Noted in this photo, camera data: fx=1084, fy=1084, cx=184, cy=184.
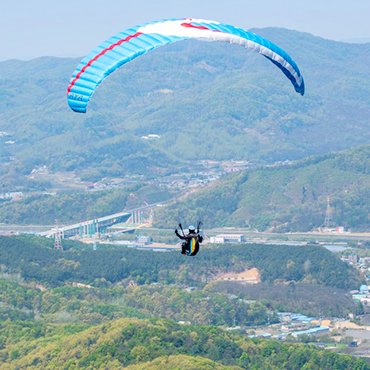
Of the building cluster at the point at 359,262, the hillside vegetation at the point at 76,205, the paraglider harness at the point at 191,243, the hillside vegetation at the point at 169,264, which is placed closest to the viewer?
the paraglider harness at the point at 191,243

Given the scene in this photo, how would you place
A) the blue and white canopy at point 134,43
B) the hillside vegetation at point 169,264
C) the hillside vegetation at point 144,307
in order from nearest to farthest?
the blue and white canopy at point 134,43, the hillside vegetation at point 144,307, the hillside vegetation at point 169,264

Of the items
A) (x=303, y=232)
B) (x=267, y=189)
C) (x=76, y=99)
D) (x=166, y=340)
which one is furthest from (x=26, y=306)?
(x=267, y=189)

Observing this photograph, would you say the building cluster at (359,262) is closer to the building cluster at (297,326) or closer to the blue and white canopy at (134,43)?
the building cluster at (297,326)

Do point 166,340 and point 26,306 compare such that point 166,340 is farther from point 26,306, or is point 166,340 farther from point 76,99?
point 76,99

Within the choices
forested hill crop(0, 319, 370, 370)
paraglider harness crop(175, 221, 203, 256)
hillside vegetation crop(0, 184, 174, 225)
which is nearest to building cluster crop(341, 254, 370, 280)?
forested hill crop(0, 319, 370, 370)

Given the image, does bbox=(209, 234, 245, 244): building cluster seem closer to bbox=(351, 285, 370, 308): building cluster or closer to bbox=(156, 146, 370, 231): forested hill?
bbox=(156, 146, 370, 231): forested hill

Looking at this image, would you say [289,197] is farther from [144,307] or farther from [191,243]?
[191,243]

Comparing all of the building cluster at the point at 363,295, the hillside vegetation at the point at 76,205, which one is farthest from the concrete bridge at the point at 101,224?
the building cluster at the point at 363,295
